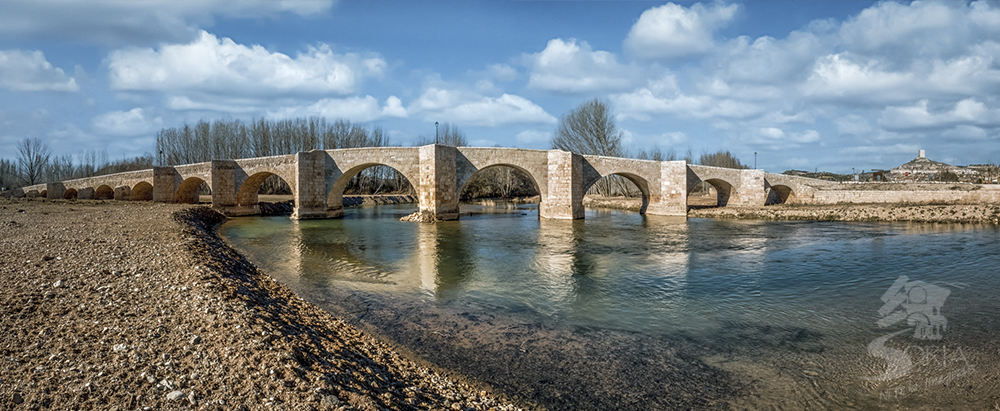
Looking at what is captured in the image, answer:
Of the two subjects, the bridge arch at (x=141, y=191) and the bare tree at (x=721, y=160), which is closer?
the bridge arch at (x=141, y=191)

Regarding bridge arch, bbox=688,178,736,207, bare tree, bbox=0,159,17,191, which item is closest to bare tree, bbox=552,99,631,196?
bridge arch, bbox=688,178,736,207

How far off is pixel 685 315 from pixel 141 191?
42.1 m

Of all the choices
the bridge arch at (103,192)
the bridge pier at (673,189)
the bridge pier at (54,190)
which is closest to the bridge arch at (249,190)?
the bridge arch at (103,192)

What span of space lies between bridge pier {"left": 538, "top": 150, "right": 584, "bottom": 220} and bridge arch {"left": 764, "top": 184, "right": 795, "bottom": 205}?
48.4 feet

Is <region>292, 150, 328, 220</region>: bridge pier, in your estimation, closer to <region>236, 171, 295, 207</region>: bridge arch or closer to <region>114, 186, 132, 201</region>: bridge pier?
<region>236, 171, 295, 207</region>: bridge arch

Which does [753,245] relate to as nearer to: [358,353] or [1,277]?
[358,353]

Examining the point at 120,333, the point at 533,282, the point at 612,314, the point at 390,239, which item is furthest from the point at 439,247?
the point at 120,333

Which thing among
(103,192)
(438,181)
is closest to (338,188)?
(438,181)

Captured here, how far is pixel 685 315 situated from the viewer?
284 inches

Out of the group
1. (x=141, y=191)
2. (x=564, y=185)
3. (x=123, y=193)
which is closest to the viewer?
(x=564, y=185)

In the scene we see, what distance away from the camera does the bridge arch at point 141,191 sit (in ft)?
117

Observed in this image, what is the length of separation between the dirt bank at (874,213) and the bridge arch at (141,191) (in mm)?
38752

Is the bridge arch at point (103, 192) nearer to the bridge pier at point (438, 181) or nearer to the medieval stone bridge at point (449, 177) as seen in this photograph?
the medieval stone bridge at point (449, 177)

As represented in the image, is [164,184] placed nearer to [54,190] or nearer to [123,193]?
[123,193]
